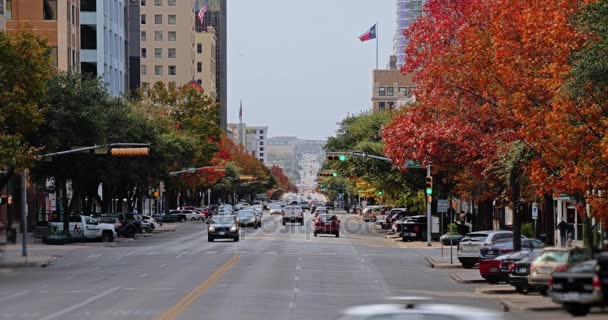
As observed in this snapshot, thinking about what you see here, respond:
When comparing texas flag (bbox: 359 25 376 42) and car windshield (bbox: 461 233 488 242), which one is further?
texas flag (bbox: 359 25 376 42)

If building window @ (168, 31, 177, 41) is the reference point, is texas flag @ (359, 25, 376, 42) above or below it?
below

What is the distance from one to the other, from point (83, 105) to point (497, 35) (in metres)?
30.1

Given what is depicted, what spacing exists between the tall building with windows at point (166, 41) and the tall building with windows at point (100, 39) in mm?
76070

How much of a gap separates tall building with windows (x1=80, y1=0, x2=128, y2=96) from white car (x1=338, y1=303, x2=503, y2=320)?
88.5 metres

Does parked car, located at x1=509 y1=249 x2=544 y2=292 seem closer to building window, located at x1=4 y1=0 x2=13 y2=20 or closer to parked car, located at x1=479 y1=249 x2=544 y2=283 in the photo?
parked car, located at x1=479 y1=249 x2=544 y2=283

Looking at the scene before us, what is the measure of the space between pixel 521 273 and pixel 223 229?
40175 millimetres

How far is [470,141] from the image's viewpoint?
45.8 m

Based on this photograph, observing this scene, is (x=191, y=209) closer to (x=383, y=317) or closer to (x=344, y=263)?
(x=344, y=263)

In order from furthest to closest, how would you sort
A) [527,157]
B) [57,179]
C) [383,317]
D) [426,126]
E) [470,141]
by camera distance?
[57,179]
[426,126]
[470,141]
[527,157]
[383,317]

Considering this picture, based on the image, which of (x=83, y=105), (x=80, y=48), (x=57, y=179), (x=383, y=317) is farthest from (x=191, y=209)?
(x=383, y=317)

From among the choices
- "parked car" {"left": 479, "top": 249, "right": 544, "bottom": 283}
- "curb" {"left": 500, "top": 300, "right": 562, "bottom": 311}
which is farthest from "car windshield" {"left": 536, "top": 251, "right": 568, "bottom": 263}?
"parked car" {"left": 479, "top": 249, "right": 544, "bottom": 283}

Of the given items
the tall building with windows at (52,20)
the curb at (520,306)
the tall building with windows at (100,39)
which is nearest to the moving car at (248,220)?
the tall building with windows at (100,39)

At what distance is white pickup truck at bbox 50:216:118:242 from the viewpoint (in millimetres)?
70812

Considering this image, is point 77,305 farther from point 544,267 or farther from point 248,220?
point 248,220
